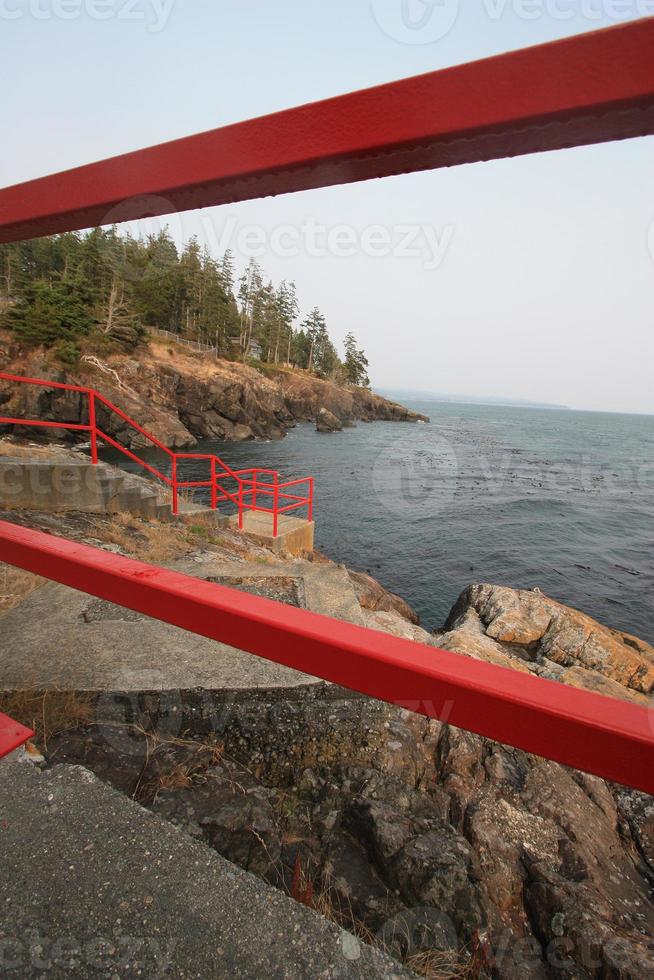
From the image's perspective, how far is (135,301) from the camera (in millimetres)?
51438

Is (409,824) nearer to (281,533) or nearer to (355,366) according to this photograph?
(281,533)

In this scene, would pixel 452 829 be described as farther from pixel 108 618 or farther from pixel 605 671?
pixel 605 671

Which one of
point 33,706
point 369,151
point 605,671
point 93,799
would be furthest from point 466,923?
point 605,671

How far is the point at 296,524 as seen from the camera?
1091 centimetres

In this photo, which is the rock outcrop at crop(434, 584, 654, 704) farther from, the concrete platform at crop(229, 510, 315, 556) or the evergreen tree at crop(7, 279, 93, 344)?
the evergreen tree at crop(7, 279, 93, 344)

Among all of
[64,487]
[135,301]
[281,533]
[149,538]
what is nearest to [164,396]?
[135,301]

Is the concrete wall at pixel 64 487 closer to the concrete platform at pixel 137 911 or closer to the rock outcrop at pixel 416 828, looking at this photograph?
the rock outcrop at pixel 416 828

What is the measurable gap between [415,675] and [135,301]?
2336 inches

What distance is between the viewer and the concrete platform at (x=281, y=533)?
9845mm

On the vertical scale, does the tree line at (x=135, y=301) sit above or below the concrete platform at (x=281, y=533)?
above

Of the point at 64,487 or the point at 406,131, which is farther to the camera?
the point at 64,487

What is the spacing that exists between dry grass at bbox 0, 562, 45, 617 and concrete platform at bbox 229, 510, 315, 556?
5.96 m

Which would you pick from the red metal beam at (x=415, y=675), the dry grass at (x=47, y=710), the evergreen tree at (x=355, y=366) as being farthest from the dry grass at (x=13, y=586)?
the evergreen tree at (x=355, y=366)

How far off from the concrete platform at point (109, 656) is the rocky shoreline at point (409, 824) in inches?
5.7
